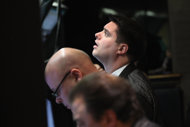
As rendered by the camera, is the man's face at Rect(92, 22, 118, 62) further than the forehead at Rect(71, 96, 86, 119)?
Yes

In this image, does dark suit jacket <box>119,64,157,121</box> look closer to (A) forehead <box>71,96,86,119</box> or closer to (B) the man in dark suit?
(B) the man in dark suit

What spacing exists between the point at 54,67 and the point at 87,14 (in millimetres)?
3583

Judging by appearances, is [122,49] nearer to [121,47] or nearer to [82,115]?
[121,47]

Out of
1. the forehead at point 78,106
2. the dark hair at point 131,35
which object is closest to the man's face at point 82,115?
the forehead at point 78,106

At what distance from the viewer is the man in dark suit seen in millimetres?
1765

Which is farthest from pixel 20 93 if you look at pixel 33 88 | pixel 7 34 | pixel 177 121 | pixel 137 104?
pixel 177 121

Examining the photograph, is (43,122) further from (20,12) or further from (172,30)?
(172,30)

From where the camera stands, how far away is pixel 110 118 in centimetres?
98

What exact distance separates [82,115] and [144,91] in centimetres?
70

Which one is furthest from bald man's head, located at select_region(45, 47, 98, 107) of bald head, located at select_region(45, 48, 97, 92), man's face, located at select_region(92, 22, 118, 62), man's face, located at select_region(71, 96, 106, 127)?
man's face, located at select_region(71, 96, 106, 127)

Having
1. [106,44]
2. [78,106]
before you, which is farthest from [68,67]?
[78,106]

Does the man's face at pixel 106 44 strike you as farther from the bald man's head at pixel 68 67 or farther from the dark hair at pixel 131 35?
the bald man's head at pixel 68 67

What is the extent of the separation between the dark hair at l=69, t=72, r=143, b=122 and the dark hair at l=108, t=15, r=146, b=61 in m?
0.83

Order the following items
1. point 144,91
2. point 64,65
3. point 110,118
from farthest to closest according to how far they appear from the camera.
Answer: point 144,91
point 64,65
point 110,118
